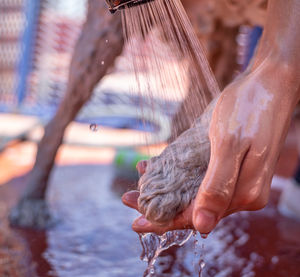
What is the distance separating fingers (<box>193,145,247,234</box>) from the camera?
786 mm

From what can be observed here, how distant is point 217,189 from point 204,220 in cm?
6

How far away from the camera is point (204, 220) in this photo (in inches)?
31.0

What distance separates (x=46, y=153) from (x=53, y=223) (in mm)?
281

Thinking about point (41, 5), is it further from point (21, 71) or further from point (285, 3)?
point (285, 3)

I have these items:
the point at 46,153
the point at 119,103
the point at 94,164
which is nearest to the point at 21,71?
the point at 119,103

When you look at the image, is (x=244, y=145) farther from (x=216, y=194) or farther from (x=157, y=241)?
(x=157, y=241)

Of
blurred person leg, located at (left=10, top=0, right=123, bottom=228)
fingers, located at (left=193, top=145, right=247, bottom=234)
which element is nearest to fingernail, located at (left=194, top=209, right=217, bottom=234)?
fingers, located at (left=193, top=145, right=247, bottom=234)

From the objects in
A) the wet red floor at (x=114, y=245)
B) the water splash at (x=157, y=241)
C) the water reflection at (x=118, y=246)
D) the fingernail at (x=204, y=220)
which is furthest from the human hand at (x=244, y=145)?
the wet red floor at (x=114, y=245)

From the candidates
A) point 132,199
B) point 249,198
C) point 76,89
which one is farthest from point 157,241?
point 76,89

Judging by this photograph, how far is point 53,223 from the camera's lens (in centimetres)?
189

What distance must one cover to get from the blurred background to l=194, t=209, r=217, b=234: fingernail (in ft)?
1.06

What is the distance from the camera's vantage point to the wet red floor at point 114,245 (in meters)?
1.52

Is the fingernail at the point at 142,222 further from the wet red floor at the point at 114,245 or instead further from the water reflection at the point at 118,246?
the wet red floor at the point at 114,245

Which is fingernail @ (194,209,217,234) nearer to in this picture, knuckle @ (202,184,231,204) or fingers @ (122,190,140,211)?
knuckle @ (202,184,231,204)
